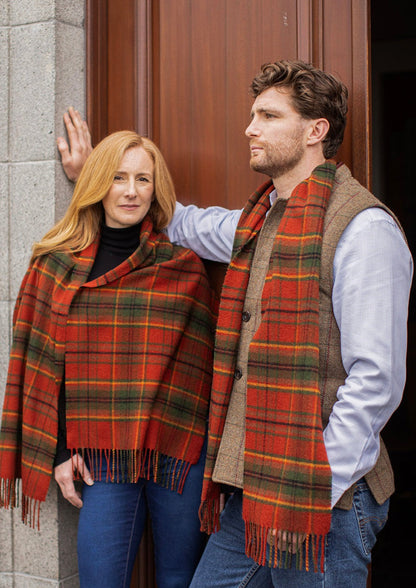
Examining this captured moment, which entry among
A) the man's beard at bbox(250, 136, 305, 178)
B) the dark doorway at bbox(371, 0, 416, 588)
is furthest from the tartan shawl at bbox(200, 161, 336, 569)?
the dark doorway at bbox(371, 0, 416, 588)

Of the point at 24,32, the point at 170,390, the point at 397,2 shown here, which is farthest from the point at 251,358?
the point at 397,2

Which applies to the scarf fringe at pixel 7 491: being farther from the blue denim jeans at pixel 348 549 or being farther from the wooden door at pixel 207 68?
the wooden door at pixel 207 68

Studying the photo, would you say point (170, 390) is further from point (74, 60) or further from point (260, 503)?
point (74, 60)

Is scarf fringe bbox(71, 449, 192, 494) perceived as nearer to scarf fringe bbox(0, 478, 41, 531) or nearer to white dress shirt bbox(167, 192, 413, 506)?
scarf fringe bbox(0, 478, 41, 531)

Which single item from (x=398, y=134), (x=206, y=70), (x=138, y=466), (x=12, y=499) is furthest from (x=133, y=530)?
(x=398, y=134)

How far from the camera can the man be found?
1.79 metres

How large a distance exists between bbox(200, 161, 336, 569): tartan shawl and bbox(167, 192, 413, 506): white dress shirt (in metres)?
0.06

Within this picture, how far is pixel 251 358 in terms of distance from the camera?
1.93 meters

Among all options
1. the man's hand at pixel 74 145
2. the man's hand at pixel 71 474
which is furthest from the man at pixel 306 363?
the man's hand at pixel 74 145

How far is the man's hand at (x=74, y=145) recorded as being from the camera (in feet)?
8.92

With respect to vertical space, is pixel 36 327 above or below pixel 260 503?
above

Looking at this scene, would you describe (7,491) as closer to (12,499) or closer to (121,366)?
(12,499)

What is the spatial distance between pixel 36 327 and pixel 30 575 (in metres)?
1.01

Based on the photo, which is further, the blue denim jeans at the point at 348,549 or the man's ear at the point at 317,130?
the man's ear at the point at 317,130
